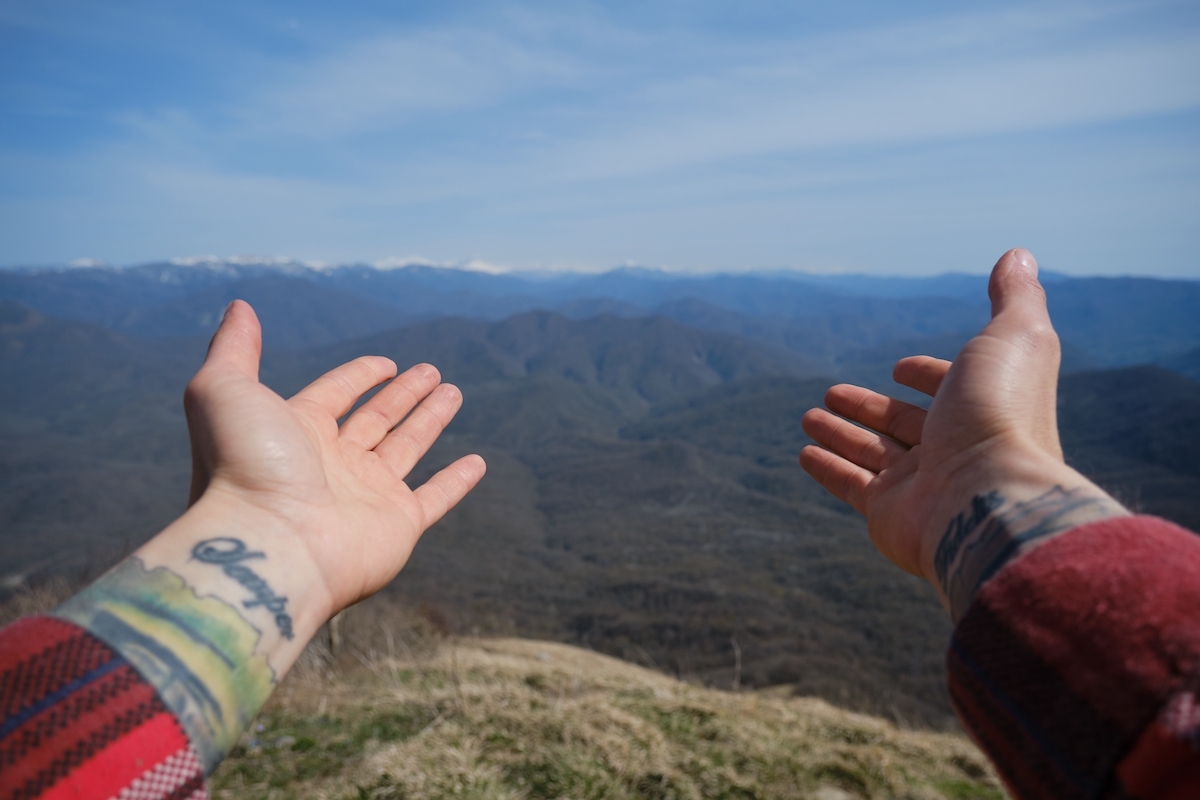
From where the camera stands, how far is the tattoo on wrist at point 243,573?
2.12m

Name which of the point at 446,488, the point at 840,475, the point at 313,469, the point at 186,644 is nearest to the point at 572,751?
the point at 446,488

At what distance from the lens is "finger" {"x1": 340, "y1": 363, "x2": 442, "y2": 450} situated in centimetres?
357

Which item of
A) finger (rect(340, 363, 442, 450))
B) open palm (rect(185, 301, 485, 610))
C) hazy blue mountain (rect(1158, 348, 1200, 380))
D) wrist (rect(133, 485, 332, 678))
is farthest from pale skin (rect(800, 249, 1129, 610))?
hazy blue mountain (rect(1158, 348, 1200, 380))

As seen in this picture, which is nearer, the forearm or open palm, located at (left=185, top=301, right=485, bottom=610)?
the forearm

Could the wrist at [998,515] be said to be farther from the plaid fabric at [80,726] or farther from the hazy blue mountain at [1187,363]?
the hazy blue mountain at [1187,363]

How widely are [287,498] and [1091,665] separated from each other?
2.50 metres

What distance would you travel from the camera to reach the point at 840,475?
131 inches

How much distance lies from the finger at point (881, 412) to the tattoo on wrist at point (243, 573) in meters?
2.71

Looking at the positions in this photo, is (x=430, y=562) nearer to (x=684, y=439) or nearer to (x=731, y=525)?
(x=731, y=525)

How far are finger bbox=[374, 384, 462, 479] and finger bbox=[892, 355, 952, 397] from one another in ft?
7.74

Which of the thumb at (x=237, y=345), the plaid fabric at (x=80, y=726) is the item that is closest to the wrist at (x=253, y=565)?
the plaid fabric at (x=80, y=726)

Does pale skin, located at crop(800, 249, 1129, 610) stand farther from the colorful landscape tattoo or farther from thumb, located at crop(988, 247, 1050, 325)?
the colorful landscape tattoo

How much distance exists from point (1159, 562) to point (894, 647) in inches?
2299

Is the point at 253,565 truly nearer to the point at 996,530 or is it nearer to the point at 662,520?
the point at 996,530
